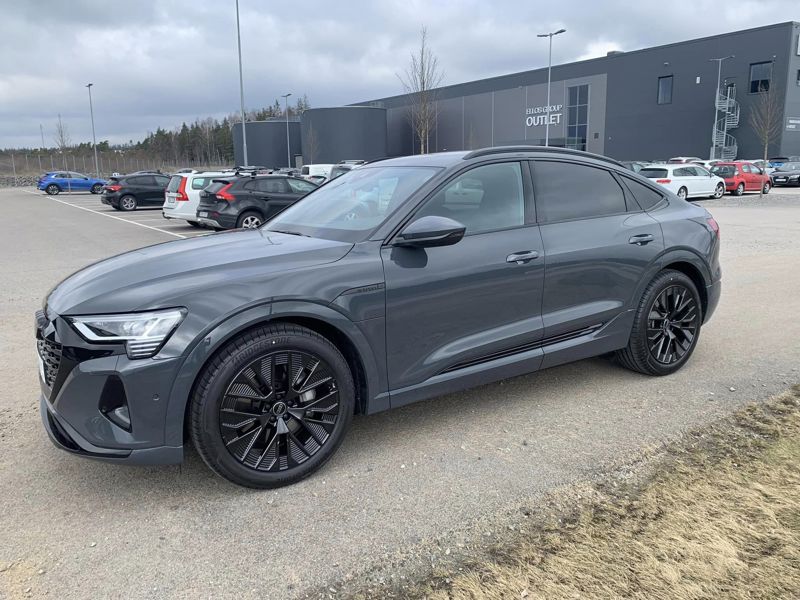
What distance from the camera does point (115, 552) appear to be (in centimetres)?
277

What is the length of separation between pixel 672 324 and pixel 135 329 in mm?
Result: 3721

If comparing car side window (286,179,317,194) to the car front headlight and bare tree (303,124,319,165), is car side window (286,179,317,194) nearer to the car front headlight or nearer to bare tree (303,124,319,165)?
the car front headlight

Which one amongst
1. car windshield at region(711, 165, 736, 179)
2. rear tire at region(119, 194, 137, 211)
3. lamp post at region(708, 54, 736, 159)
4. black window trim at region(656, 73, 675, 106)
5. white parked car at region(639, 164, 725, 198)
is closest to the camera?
A: white parked car at region(639, 164, 725, 198)

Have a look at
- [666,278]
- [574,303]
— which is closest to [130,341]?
[574,303]

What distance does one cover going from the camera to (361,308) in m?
3.36

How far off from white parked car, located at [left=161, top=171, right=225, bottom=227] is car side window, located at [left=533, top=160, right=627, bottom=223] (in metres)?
14.4

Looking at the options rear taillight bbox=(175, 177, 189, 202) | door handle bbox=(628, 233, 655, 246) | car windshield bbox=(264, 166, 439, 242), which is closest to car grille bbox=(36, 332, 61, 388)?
car windshield bbox=(264, 166, 439, 242)

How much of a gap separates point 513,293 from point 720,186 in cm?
2802

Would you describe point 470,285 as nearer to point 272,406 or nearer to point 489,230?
point 489,230

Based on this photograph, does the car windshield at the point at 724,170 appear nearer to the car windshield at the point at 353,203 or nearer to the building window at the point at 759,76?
the building window at the point at 759,76

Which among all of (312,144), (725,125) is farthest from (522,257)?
(312,144)

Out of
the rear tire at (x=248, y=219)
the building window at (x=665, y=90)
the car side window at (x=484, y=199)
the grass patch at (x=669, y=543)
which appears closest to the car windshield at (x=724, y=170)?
the building window at (x=665, y=90)

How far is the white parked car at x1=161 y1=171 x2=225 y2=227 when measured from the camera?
17.6 metres

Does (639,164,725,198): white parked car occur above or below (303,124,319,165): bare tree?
below
